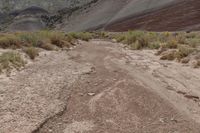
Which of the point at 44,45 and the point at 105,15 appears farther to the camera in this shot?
the point at 105,15

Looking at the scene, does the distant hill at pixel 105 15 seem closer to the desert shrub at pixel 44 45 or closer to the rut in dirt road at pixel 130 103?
the desert shrub at pixel 44 45

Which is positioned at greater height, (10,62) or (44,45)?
(10,62)

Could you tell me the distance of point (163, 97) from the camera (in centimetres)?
1174

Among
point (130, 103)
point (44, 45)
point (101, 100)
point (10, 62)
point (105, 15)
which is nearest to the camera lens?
point (130, 103)

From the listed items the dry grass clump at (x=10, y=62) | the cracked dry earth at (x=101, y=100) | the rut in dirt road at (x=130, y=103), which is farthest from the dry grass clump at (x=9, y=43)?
the rut in dirt road at (x=130, y=103)

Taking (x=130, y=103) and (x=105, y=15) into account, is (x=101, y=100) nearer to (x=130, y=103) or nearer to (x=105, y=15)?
(x=130, y=103)

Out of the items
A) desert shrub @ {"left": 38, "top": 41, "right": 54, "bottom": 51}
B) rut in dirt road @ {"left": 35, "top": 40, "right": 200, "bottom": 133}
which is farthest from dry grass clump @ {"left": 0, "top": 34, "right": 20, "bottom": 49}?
rut in dirt road @ {"left": 35, "top": 40, "right": 200, "bottom": 133}

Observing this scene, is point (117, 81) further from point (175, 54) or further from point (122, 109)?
point (175, 54)

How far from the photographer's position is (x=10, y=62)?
16.0m

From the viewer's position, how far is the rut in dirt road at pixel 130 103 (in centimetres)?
928

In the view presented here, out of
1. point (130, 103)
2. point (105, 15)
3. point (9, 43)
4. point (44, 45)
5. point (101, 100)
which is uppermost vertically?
point (9, 43)

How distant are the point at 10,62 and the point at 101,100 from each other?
5.86m

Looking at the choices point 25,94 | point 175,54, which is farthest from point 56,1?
point 25,94

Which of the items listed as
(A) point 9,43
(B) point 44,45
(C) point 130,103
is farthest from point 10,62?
(B) point 44,45
